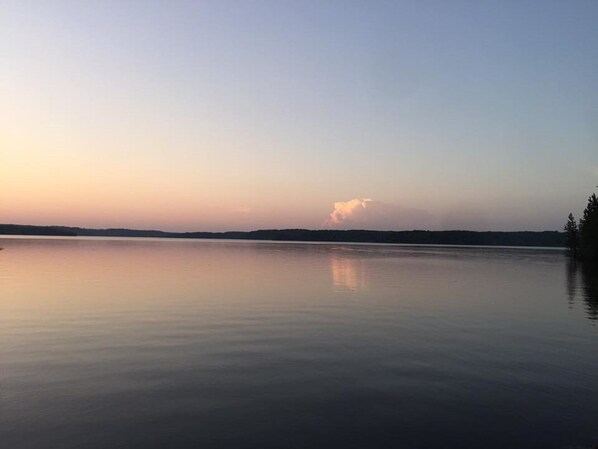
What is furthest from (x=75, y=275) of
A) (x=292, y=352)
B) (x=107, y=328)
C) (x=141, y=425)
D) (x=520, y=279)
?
(x=520, y=279)

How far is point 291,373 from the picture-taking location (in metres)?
18.6

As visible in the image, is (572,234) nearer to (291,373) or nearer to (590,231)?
(590,231)

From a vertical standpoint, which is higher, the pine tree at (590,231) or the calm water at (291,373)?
the pine tree at (590,231)

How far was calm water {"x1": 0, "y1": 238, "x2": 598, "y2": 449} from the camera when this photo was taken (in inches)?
511

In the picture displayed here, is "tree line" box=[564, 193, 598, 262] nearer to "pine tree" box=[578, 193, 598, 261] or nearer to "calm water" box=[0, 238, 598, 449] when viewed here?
"pine tree" box=[578, 193, 598, 261]

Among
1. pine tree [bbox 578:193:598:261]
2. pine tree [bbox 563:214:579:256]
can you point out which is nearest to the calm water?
pine tree [bbox 578:193:598:261]

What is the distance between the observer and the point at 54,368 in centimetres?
1869

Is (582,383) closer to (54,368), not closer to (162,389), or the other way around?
(162,389)

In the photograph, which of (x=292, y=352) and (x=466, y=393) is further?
(x=292, y=352)

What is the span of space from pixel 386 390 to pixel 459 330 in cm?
1359

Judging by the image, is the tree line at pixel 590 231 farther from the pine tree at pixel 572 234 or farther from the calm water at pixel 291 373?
the calm water at pixel 291 373

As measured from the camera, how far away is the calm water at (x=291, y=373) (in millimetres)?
12977

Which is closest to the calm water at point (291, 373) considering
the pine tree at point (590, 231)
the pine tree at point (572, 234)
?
the pine tree at point (590, 231)

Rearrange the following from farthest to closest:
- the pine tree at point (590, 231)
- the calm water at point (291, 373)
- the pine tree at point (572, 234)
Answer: the pine tree at point (572, 234) < the pine tree at point (590, 231) < the calm water at point (291, 373)
